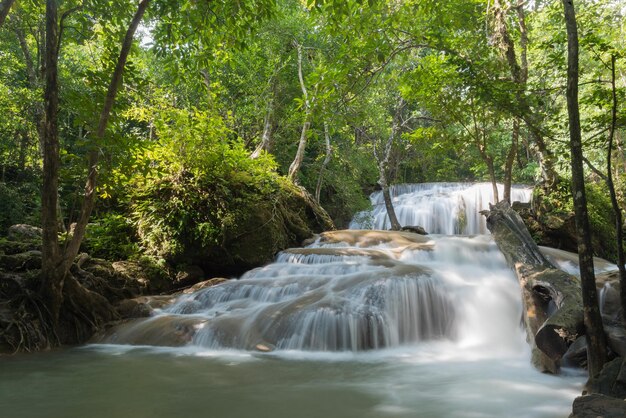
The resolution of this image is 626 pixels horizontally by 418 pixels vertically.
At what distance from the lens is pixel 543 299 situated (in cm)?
519

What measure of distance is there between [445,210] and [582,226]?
1545cm

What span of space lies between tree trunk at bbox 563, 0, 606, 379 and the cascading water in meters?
0.66

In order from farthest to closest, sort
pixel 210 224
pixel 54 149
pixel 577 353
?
pixel 210 224 → pixel 54 149 → pixel 577 353

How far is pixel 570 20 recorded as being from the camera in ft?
11.4

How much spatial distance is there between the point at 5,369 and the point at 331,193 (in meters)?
16.0

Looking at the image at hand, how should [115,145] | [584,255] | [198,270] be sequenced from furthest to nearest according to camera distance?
[198,270], [115,145], [584,255]

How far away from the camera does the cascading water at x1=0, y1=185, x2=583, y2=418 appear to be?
384 centimetres

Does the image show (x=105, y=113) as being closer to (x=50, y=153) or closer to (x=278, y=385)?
(x=50, y=153)

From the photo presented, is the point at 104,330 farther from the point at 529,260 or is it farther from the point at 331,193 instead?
the point at 331,193

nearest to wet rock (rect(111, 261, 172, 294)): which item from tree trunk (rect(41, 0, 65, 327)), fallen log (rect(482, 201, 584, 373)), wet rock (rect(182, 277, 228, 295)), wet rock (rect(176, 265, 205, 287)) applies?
wet rock (rect(176, 265, 205, 287))

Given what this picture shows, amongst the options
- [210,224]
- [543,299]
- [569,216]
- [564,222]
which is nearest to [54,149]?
[210,224]

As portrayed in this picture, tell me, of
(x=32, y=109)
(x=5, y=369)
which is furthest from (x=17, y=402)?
(x=32, y=109)

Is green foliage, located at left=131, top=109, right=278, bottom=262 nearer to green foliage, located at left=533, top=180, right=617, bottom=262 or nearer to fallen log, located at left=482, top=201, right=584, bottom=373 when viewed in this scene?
fallen log, located at left=482, top=201, right=584, bottom=373

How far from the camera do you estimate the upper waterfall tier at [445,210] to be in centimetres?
1780
